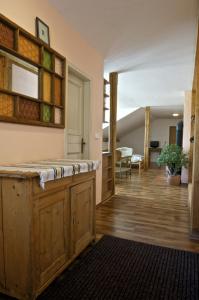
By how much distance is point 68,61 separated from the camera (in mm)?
2504

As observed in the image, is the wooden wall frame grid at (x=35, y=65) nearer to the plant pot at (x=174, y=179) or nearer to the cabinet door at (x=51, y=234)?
the cabinet door at (x=51, y=234)

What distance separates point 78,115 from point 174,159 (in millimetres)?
3136

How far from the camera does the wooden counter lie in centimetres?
132

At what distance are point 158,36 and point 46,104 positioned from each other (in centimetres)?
185

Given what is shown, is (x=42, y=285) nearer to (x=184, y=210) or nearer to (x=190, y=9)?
(x=184, y=210)

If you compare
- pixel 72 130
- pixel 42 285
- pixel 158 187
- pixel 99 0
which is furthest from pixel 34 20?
pixel 158 187

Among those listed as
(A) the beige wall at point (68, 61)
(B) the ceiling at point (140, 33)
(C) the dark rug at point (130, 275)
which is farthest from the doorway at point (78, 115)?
(C) the dark rug at point (130, 275)

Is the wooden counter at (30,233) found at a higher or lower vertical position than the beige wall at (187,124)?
lower

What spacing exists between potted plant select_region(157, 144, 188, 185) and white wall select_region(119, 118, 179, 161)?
536cm

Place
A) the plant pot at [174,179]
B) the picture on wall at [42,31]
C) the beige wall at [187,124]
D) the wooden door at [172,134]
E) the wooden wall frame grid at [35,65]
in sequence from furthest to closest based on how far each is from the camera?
the wooden door at [172,134] → the plant pot at [174,179] → the beige wall at [187,124] → the picture on wall at [42,31] → the wooden wall frame grid at [35,65]

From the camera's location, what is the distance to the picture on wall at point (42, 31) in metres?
1.96

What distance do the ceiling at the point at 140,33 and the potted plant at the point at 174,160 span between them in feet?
5.57

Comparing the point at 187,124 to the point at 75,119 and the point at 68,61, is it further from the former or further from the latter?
the point at 68,61

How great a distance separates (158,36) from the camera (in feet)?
9.28
